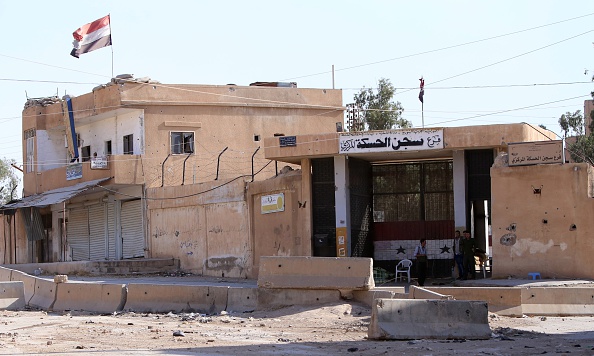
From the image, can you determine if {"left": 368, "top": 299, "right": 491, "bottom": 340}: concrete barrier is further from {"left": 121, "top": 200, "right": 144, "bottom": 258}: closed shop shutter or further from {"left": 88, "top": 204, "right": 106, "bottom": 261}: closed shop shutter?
{"left": 88, "top": 204, "right": 106, "bottom": 261}: closed shop shutter

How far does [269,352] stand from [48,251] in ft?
102

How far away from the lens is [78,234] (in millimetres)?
38500

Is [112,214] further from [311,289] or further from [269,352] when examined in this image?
[269,352]

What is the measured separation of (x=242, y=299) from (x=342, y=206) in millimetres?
8758

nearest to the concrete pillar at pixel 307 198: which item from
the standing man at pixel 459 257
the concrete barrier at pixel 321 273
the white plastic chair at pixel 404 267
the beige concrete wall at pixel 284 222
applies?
the beige concrete wall at pixel 284 222

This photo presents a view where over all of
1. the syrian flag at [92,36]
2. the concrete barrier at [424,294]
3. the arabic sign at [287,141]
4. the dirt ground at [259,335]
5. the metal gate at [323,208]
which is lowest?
the dirt ground at [259,335]

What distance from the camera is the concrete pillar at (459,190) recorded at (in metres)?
25.1

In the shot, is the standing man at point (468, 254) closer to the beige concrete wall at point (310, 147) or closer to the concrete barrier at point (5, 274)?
the beige concrete wall at point (310, 147)

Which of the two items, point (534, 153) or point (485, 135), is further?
point (485, 135)

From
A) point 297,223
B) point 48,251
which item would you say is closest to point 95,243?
point 48,251

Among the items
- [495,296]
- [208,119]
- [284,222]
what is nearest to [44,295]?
[284,222]

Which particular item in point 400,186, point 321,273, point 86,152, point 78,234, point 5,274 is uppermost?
point 86,152

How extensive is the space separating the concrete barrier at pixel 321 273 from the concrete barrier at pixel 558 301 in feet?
10.3

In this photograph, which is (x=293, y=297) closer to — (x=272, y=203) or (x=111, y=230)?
(x=272, y=203)
